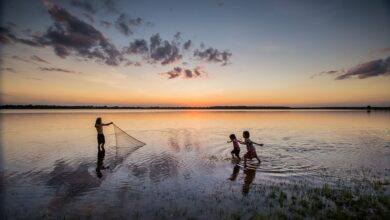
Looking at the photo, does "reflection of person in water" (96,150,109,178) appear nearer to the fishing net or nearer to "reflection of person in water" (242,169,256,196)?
the fishing net

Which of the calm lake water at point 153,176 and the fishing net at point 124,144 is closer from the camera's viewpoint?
the calm lake water at point 153,176

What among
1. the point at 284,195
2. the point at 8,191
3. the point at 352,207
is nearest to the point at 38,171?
the point at 8,191

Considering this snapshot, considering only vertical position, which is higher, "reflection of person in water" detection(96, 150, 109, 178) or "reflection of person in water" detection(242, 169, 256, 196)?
"reflection of person in water" detection(242, 169, 256, 196)

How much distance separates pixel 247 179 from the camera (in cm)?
1262

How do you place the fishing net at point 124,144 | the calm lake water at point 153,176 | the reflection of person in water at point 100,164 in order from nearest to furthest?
the calm lake water at point 153,176 → the reflection of person in water at point 100,164 → the fishing net at point 124,144

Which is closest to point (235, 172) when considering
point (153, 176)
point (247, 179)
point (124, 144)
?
point (247, 179)

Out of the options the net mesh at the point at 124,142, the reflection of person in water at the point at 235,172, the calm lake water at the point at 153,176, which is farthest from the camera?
the net mesh at the point at 124,142

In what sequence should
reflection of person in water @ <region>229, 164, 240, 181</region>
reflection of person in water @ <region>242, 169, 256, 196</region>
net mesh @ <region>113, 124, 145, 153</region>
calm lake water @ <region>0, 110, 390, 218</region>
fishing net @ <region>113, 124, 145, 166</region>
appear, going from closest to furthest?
calm lake water @ <region>0, 110, 390, 218</region>
reflection of person in water @ <region>242, 169, 256, 196</region>
reflection of person in water @ <region>229, 164, 240, 181</region>
fishing net @ <region>113, 124, 145, 166</region>
net mesh @ <region>113, 124, 145, 153</region>

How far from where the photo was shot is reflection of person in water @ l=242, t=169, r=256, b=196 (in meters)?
10.9

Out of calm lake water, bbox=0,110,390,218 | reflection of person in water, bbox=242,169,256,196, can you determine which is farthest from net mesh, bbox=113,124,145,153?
reflection of person in water, bbox=242,169,256,196

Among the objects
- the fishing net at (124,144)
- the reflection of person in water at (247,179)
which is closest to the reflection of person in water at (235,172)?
the reflection of person in water at (247,179)

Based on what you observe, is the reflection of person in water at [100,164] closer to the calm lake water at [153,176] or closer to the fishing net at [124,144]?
the calm lake water at [153,176]

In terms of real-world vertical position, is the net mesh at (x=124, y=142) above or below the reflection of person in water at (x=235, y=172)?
above

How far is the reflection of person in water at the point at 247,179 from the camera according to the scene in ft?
35.8
